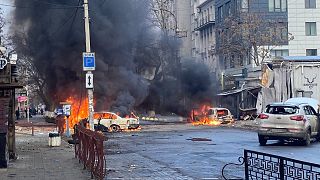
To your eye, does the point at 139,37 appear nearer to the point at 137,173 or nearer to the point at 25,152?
the point at 25,152

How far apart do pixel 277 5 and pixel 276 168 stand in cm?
5447

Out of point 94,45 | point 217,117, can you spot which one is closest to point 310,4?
point 217,117

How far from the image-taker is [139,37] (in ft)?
170

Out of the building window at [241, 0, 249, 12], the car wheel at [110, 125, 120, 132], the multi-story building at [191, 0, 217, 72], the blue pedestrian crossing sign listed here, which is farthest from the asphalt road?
the multi-story building at [191, 0, 217, 72]

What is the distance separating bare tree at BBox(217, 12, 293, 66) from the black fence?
133 ft

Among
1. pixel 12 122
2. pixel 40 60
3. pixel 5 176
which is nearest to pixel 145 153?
pixel 12 122

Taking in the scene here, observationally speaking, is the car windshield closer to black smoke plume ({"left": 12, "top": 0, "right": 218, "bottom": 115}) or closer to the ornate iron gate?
black smoke plume ({"left": 12, "top": 0, "right": 218, "bottom": 115})

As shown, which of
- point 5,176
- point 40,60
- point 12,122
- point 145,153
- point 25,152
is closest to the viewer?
point 5,176

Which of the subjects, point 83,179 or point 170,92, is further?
point 170,92

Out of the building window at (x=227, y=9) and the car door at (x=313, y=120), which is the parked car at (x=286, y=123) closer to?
the car door at (x=313, y=120)

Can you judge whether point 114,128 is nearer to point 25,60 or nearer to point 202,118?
point 202,118

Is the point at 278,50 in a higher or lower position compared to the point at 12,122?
higher

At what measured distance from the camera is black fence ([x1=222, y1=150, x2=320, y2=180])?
6.36 m

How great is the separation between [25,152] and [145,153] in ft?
15.8
